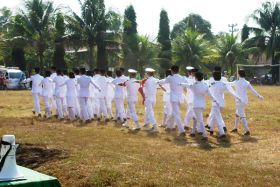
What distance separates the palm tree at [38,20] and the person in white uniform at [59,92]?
27.9 meters

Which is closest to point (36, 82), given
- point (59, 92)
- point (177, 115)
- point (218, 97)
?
point (59, 92)

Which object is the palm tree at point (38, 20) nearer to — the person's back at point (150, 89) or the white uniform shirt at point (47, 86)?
the white uniform shirt at point (47, 86)

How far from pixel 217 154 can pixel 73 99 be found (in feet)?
30.3

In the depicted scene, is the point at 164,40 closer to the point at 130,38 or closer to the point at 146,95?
the point at 130,38

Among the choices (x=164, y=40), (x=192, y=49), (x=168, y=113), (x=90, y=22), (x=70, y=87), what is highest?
(x=90, y=22)

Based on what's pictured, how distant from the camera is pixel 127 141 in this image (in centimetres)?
1231

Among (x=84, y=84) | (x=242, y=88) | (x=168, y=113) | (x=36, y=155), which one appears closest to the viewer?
(x=36, y=155)

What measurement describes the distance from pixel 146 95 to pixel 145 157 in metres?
5.60

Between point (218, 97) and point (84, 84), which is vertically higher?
point (84, 84)

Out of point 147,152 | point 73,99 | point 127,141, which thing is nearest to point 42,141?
point 127,141

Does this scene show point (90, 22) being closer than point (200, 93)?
No

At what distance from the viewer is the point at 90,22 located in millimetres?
43219

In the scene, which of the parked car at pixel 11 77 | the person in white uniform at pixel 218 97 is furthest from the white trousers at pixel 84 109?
the parked car at pixel 11 77

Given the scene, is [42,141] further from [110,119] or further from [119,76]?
[110,119]
